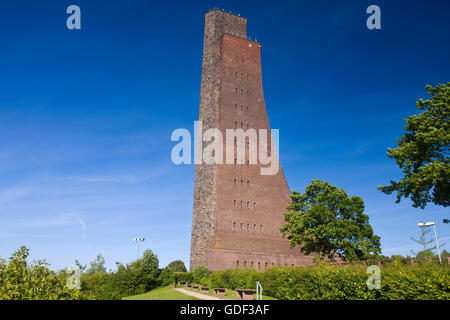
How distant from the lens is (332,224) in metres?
36.1

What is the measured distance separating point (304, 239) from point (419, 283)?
24063 millimetres

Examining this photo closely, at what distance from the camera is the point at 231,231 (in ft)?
154

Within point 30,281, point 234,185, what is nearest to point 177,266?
point 234,185

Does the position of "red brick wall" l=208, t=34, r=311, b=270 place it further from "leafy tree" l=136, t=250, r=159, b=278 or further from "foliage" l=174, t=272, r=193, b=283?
"leafy tree" l=136, t=250, r=159, b=278

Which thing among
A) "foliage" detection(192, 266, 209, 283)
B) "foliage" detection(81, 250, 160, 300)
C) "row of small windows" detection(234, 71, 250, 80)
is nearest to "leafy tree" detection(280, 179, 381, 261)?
"foliage" detection(192, 266, 209, 283)

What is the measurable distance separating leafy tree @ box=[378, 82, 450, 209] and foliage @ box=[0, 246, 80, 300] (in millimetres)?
25770

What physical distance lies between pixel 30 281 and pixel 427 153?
95.0 ft

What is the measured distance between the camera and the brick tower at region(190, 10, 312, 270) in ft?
154

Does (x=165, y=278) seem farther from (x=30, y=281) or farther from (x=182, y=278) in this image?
(x=30, y=281)

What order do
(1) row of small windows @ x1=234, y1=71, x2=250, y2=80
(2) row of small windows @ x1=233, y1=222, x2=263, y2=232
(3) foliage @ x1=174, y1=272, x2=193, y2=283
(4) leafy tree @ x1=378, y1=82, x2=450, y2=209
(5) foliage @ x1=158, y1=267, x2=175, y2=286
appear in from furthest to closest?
(1) row of small windows @ x1=234, y1=71, x2=250, y2=80 < (2) row of small windows @ x1=233, y1=222, x2=263, y2=232 < (3) foliage @ x1=174, y1=272, x2=193, y2=283 < (5) foliage @ x1=158, y1=267, x2=175, y2=286 < (4) leafy tree @ x1=378, y1=82, x2=450, y2=209

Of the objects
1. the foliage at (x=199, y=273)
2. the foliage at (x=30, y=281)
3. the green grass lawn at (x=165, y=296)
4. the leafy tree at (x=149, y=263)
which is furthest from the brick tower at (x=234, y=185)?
the foliage at (x=30, y=281)

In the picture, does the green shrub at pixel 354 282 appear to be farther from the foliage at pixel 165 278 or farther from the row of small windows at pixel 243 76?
the row of small windows at pixel 243 76
